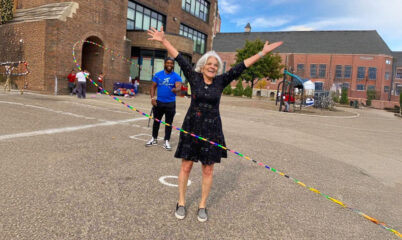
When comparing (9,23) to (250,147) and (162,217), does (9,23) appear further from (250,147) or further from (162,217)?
(162,217)

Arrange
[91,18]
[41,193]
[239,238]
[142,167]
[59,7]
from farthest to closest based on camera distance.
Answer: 1. [91,18]
2. [59,7]
3. [142,167]
4. [41,193]
5. [239,238]

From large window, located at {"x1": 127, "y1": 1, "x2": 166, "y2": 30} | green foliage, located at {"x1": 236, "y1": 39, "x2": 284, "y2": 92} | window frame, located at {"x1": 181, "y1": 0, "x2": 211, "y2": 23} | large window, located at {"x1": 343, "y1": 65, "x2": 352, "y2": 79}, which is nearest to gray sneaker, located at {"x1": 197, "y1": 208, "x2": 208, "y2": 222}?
large window, located at {"x1": 127, "y1": 1, "x2": 166, "y2": 30}

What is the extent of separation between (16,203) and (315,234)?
3.27m

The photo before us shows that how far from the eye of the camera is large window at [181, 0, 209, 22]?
1209 inches

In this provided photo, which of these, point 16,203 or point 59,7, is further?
point 59,7

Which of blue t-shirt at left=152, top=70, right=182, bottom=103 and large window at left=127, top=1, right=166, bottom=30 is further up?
large window at left=127, top=1, right=166, bottom=30

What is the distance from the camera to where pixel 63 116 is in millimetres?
9469

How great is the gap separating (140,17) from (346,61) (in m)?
50.6

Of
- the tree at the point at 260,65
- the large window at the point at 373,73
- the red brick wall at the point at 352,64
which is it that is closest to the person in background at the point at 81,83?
the tree at the point at 260,65

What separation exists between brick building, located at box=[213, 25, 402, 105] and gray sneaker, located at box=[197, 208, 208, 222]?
5642 centimetres

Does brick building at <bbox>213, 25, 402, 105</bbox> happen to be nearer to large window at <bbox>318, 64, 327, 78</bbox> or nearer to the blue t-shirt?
large window at <bbox>318, 64, 327, 78</bbox>

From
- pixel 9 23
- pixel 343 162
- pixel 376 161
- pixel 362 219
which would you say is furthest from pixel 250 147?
pixel 9 23

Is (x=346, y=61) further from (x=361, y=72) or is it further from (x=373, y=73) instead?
(x=373, y=73)

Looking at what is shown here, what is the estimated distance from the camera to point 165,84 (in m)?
6.04
